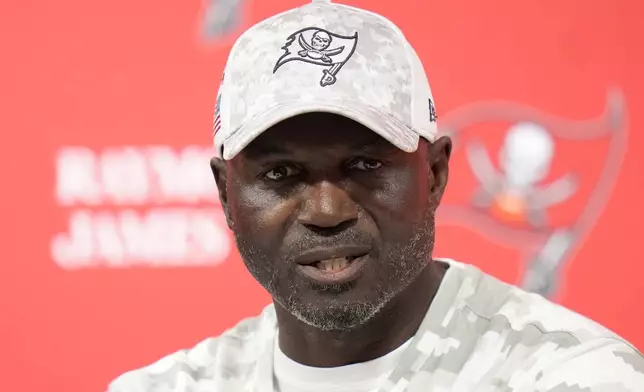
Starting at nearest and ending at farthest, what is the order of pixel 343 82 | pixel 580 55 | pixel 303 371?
pixel 343 82
pixel 303 371
pixel 580 55

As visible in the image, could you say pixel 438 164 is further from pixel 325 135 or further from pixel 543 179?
pixel 543 179

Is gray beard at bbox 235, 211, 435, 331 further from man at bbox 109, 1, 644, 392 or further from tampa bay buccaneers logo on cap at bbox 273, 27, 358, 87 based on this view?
tampa bay buccaneers logo on cap at bbox 273, 27, 358, 87

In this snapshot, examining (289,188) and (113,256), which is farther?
(113,256)

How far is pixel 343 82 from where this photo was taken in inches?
41.8

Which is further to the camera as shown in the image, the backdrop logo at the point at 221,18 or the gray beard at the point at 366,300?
the backdrop logo at the point at 221,18

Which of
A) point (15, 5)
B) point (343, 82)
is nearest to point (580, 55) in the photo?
point (343, 82)

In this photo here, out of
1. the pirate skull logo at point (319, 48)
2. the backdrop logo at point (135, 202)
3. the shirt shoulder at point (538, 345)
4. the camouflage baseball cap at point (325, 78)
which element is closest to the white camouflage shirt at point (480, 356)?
the shirt shoulder at point (538, 345)

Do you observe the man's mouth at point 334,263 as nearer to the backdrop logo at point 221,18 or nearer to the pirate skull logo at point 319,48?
the pirate skull logo at point 319,48

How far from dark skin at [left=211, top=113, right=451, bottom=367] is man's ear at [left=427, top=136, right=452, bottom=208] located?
0.03 m

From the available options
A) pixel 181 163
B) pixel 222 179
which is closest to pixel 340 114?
pixel 222 179

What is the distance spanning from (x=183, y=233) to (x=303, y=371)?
74 cm

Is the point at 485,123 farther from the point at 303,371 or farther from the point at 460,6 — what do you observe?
the point at 303,371

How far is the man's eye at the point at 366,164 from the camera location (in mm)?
1069

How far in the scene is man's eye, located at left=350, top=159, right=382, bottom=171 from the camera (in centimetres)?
107
